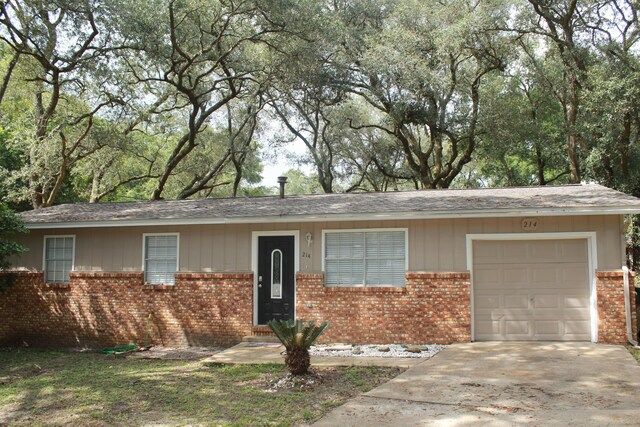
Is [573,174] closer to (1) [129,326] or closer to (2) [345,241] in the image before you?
(2) [345,241]

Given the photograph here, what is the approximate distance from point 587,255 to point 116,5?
41.9 ft

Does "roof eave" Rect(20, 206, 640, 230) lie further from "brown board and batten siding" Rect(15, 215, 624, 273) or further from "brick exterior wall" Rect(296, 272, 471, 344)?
"brick exterior wall" Rect(296, 272, 471, 344)

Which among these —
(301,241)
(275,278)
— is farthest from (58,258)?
(301,241)

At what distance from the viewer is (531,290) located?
34.0ft

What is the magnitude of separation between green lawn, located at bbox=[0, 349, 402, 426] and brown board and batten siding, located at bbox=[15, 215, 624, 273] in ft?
8.83

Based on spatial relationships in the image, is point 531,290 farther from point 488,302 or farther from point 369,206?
point 369,206

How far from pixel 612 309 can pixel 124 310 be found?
9.96 m

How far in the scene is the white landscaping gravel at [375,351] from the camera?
9602 millimetres

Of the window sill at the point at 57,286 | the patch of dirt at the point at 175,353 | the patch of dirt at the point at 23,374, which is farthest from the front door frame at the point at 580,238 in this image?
the window sill at the point at 57,286

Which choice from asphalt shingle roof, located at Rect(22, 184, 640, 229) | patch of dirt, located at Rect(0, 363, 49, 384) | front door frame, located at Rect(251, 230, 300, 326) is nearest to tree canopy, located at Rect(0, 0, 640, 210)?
asphalt shingle roof, located at Rect(22, 184, 640, 229)

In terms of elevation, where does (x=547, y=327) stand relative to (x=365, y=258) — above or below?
below

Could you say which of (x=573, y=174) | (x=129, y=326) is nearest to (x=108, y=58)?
(x=129, y=326)

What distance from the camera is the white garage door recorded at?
10.2 meters

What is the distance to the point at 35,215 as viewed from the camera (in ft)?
45.0
